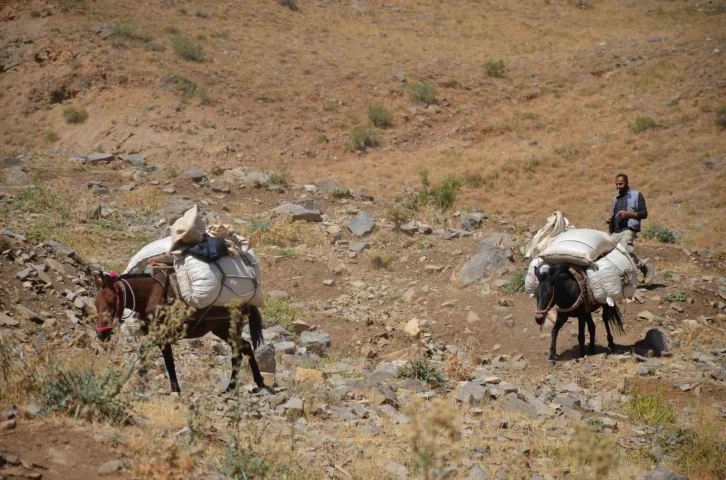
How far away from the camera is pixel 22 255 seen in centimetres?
977

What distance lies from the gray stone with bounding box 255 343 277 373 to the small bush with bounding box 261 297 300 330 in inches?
95.5

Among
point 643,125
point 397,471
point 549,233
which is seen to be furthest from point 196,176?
point 643,125

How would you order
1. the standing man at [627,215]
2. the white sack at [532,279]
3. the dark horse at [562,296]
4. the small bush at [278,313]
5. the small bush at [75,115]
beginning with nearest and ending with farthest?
the dark horse at [562,296] < the white sack at [532,279] < the small bush at [278,313] < the standing man at [627,215] < the small bush at [75,115]

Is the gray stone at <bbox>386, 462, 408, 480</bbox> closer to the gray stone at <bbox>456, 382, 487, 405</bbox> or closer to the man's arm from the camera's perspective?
the gray stone at <bbox>456, 382, 487, 405</bbox>

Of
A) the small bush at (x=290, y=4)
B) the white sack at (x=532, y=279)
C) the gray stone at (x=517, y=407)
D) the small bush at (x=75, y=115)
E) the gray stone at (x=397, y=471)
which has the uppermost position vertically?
the small bush at (x=290, y=4)

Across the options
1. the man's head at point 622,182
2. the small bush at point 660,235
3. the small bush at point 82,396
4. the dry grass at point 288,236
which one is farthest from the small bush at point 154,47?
the small bush at point 82,396

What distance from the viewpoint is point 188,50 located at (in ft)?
92.5

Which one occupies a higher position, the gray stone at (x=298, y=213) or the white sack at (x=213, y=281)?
the white sack at (x=213, y=281)

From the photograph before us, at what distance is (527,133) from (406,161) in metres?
4.63

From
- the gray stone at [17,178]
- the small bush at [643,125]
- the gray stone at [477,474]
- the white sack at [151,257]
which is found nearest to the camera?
the gray stone at [477,474]

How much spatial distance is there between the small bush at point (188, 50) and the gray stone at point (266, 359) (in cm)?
2208

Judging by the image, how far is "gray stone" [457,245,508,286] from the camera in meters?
12.7

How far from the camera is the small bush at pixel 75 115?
24625 millimetres

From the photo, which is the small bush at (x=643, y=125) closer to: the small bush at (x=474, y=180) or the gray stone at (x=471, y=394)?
the small bush at (x=474, y=180)
